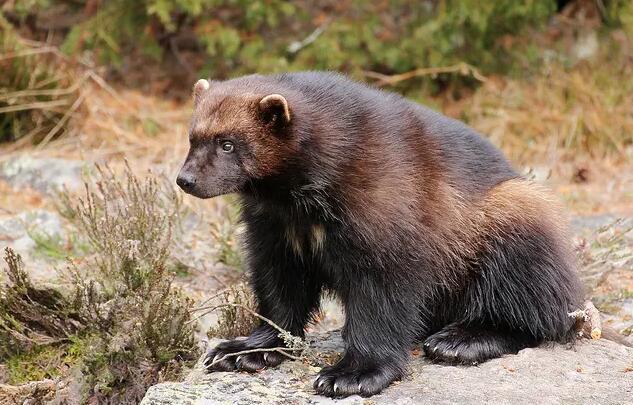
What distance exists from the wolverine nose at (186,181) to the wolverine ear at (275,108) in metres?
0.39

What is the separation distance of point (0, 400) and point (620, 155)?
6058mm

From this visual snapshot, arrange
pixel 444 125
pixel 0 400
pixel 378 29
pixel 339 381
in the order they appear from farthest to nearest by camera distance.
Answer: pixel 378 29, pixel 0 400, pixel 444 125, pixel 339 381

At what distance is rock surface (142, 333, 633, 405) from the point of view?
12.1 feet

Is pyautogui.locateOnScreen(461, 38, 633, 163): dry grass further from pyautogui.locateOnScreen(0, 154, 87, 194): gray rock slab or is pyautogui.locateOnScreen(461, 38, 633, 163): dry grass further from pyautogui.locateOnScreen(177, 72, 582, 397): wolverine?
pyautogui.locateOnScreen(177, 72, 582, 397): wolverine

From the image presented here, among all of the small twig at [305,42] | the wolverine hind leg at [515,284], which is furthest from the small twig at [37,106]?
the wolverine hind leg at [515,284]

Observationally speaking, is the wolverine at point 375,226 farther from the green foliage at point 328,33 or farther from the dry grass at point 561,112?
the green foliage at point 328,33

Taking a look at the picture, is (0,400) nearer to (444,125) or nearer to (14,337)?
(14,337)

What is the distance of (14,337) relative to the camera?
489 cm

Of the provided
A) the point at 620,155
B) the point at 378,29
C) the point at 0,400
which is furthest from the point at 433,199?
the point at 378,29

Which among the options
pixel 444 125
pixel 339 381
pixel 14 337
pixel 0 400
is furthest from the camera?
pixel 14 337

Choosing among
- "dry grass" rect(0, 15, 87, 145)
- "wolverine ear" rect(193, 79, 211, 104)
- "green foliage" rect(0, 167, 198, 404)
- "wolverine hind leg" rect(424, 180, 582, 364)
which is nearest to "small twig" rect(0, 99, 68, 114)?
"dry grass" rect(0, 15, 87, 145)

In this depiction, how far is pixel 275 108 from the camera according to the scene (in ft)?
12.1

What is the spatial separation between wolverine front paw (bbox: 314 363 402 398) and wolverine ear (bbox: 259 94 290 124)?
105 cm

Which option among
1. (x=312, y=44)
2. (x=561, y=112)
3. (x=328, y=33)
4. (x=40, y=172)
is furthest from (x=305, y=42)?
(x=40, y=172)
